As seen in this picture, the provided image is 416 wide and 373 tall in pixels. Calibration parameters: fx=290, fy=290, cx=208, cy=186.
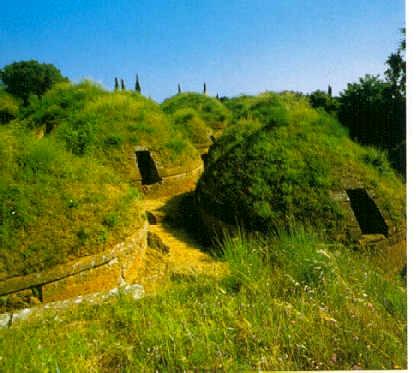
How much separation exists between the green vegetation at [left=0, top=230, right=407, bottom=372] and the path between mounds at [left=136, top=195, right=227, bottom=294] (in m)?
1.09

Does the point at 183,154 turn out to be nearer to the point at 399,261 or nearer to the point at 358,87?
the point at 358,87

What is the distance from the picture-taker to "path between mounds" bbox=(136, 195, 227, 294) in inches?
215

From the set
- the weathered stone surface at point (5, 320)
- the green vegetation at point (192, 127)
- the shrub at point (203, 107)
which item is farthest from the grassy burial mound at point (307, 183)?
the shrub at point (203, 107)

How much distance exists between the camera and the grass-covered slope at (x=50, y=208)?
5051mm

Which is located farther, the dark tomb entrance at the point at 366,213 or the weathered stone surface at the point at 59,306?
the dark tomb entrance at the point at 366,213

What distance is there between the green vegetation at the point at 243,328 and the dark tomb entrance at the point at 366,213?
3.39 metres

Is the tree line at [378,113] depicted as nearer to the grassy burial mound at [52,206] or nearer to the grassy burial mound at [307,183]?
the grassy burial mound at [307,183]

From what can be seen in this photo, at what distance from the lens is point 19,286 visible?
4.80 meters

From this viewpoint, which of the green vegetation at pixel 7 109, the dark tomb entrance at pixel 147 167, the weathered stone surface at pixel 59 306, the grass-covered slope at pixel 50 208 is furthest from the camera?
the green vegetation at pixel 7 109

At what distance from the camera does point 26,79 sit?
20.6 meters

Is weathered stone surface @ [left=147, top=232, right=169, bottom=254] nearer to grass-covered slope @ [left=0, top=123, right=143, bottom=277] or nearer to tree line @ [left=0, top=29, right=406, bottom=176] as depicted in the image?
grass-covered slope @ [left=0, top=123, right=143, bottom=277]

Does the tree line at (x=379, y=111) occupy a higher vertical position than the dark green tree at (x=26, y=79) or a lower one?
lower

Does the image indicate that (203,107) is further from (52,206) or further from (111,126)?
(52,206)

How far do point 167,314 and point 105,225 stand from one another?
3221 mm
